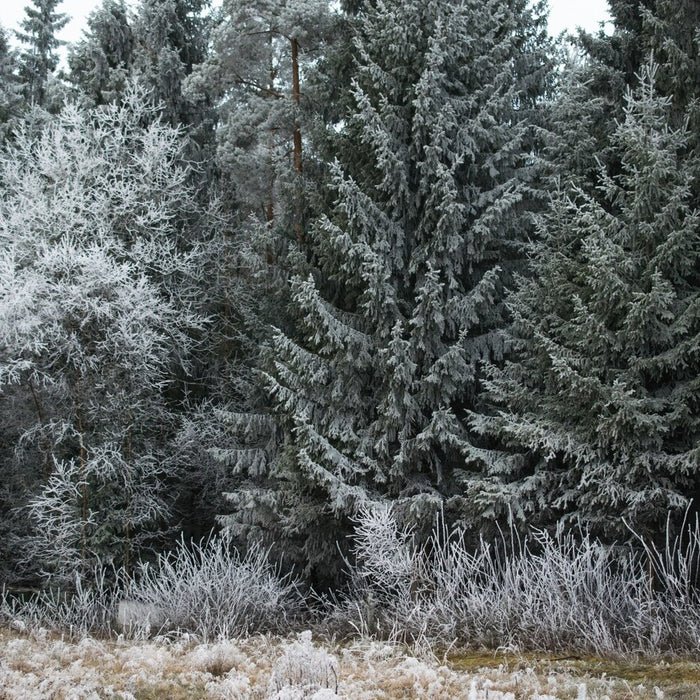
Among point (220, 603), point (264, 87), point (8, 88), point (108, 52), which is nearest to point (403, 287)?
point (220, 603)

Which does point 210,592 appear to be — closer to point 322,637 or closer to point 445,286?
point 322,637

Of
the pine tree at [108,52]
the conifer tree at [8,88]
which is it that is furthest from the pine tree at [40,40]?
the pine tree at [108,52]

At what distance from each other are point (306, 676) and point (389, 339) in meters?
6.64

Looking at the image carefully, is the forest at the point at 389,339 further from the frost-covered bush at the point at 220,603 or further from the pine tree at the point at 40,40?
the pine tree at the point at 40,40

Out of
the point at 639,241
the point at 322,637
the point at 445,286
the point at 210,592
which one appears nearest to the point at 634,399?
the point at 639,241

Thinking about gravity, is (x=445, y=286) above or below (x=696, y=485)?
above

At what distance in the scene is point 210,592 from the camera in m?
8.27

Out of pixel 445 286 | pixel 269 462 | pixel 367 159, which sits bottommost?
pixel 269 462

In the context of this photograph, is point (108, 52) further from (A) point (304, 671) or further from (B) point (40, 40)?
(A) point (304, 671)

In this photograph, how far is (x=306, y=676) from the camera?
3627 mm

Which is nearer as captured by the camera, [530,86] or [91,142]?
[530,86]

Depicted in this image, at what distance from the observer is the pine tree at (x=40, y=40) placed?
22.4m

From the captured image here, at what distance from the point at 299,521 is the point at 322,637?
2437mm

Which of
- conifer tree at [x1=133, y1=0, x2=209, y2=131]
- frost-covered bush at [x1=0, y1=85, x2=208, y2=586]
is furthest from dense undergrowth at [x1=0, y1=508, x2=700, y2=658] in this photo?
conifer tree at [x1=133, y1=0, x2=209, y2=131]
